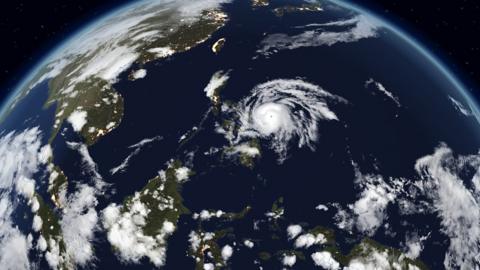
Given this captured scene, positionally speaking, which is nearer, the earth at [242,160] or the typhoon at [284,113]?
the earth at [242,160]

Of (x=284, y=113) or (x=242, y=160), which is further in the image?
(x=284, y=113)

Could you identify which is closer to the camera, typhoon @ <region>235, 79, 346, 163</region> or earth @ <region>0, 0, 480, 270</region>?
earth @ <region>0, 0, 480, 270</region>

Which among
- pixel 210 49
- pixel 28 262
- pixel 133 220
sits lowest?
pixel 28 262

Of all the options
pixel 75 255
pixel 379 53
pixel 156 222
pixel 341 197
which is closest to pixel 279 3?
pixel 379 53

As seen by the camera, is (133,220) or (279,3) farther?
(279,3)

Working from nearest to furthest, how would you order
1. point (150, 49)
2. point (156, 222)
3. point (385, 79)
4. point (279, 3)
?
point (156, 222), point (385, 79), point (150, 49), point (279, 3)

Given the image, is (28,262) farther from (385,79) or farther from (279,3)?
(279,3)

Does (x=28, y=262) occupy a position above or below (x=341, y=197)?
below

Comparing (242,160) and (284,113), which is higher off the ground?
(242,160)
